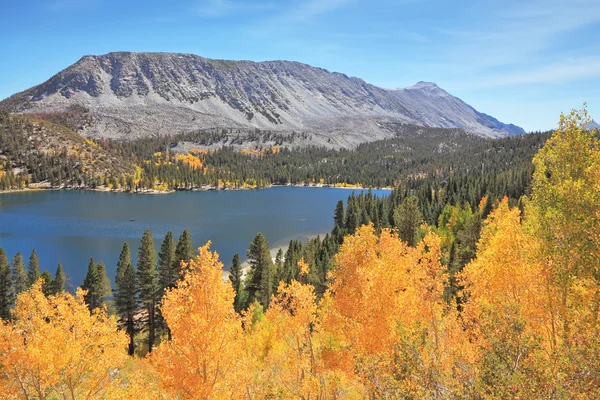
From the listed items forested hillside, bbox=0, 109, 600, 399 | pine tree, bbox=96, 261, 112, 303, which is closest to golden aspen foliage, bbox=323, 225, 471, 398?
forested hillside, bbox=0, 109, 600, 399

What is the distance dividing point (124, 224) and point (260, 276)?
8352 centimetres

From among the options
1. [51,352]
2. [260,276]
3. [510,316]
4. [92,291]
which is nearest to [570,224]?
[510,316]

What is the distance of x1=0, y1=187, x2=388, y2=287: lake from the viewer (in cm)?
9681

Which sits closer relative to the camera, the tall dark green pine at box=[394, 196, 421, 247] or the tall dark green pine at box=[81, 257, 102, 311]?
the tall dark green pine at box=[81, 257, 102, 311]

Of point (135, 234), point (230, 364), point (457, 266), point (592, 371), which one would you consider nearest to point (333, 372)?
point (230, 364)

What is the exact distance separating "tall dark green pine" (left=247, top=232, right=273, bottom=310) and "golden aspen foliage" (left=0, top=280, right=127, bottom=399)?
38331 mm

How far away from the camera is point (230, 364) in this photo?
1842cm

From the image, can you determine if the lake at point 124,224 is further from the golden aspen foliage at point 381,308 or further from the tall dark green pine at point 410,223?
the golden aspen foliage at point 381,308

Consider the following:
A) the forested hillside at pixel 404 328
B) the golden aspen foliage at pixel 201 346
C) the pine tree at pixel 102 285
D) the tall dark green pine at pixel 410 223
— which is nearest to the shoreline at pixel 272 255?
the pine tree at pixel 102 285

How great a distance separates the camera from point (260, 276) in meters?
65.1

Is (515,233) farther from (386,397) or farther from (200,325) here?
(200,325)

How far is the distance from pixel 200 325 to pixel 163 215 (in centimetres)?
14094

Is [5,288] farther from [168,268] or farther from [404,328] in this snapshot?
[404,328]

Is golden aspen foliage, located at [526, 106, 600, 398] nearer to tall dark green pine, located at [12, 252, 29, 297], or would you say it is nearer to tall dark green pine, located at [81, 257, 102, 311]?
tall dark green pine, located at [81, 257, 102, 311]
